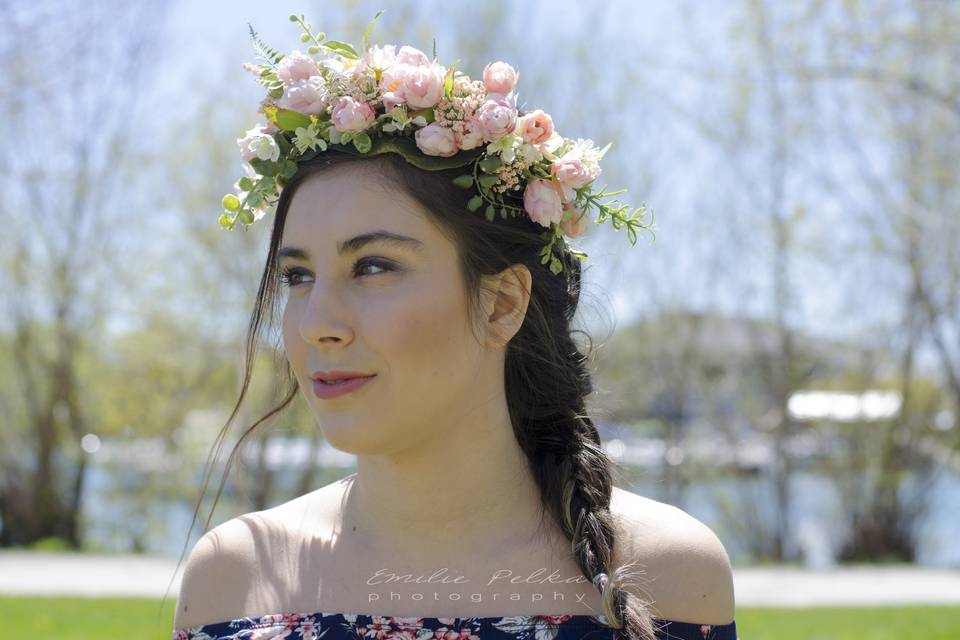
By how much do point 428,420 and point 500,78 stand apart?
0.77m

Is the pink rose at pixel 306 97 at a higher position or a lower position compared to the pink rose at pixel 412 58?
lower

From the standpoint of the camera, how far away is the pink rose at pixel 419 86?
232 centimetres

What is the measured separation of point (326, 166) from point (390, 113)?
0.17 meters

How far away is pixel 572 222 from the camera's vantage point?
2434 mm

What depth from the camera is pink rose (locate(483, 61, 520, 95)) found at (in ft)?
7.89

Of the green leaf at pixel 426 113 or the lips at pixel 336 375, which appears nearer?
the lips at pixel 336 375

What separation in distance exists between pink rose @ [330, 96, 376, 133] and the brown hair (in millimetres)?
63

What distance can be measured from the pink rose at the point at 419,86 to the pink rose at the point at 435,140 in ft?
0.24

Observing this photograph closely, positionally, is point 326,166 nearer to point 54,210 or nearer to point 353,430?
point 353,430

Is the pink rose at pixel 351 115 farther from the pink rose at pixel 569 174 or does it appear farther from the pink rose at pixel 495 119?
the pink rose at pixel 569 174

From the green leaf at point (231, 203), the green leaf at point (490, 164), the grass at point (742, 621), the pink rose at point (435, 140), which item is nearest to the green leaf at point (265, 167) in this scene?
the green leaf at point (231, 203)

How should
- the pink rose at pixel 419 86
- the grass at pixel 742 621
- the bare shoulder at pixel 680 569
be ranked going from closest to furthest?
the bare shoulder at pixel 680 569
the pink rose at pixel 419 86
the grass at pixel 742 621

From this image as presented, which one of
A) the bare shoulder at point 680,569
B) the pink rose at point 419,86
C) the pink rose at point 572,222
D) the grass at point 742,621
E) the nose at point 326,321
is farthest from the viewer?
the grass at point 742,621

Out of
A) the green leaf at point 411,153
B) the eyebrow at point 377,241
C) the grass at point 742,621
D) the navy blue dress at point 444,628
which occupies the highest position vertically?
the green leaf at point 411,153
